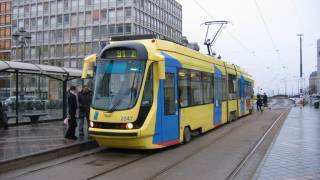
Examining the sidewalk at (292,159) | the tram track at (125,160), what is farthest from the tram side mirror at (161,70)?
the sidewalk at (292,159)

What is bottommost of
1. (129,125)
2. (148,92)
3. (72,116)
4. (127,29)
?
(129,125)

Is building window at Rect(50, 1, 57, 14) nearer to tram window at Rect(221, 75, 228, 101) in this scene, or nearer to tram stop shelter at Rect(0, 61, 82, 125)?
tram stop shelter at Rect(0, 61, 82, 125)

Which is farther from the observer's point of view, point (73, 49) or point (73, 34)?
point (73, 34)

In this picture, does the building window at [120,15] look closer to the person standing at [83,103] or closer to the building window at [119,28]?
the building window at [119,28]

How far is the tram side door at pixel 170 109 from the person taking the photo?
1259 cm

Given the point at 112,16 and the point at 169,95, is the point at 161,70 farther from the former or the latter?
the point at 112,16

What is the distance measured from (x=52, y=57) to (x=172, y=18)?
3004cm

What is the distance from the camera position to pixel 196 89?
1571cm

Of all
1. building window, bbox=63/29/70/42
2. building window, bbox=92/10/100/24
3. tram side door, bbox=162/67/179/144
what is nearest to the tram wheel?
tram side door, bbox=162/67/179/144

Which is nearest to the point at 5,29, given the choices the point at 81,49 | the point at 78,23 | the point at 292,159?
the point at 78,23

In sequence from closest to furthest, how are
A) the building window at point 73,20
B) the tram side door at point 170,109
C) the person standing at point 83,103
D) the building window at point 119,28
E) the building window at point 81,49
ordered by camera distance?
the tram side door at point 170,109, the person standing at point 83,103, the building window at point 119,28, the building window at point 81,49, the building window at point 73,20

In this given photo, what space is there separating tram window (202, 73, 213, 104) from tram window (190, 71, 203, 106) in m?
0.61

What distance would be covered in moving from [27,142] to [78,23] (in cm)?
8532

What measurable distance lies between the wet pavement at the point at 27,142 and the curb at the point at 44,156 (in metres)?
0.14
